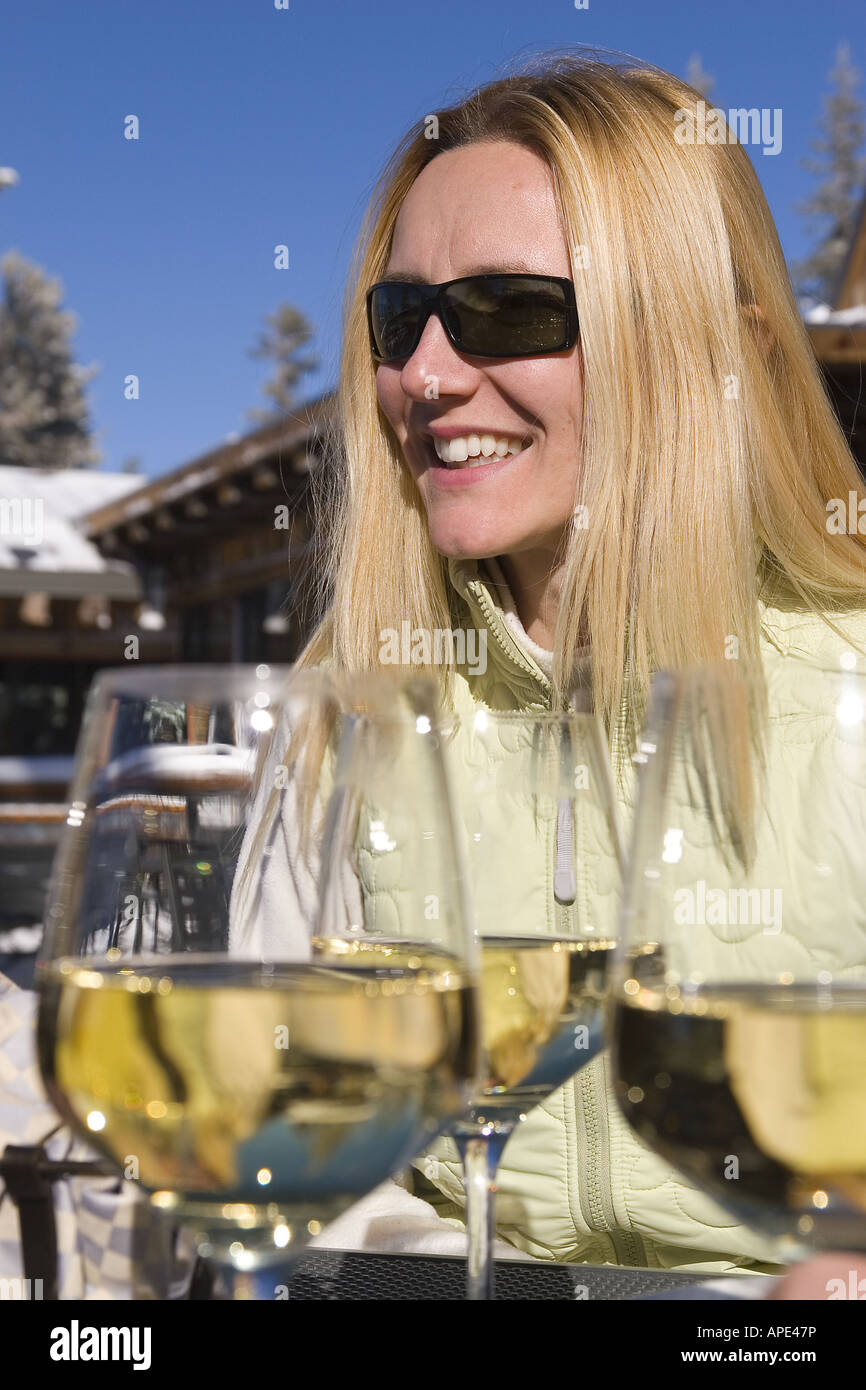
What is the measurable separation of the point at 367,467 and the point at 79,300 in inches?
1881

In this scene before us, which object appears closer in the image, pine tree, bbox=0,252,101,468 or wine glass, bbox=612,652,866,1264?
wine glass, bbox=612,652,866,1264

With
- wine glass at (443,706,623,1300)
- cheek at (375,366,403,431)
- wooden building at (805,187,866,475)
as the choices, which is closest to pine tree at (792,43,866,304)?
wooden building at (805,187,866,475)

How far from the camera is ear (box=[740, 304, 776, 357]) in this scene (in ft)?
7.00

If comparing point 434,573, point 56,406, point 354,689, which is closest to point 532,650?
point 434,573

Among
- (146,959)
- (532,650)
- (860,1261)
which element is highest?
(532,650)

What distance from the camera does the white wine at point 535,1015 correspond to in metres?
0.81

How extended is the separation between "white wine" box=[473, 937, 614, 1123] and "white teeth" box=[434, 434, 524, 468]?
1263 millimetres

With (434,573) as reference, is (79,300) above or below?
above

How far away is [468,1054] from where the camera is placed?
2.12ft

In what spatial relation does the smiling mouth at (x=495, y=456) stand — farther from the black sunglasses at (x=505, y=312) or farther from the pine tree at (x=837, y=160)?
the pine tree at (x=837, y=160)

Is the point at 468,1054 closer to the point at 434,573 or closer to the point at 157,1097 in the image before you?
the point at 157,1097

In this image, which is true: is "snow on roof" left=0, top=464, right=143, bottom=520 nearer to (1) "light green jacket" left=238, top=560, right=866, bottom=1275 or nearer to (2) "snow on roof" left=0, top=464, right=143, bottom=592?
(2) "snow on roof" left=0, top=464, right=143, bottom=592

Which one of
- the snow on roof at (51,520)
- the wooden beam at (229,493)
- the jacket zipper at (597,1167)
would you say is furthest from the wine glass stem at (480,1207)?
the snow on roof at (51,520)

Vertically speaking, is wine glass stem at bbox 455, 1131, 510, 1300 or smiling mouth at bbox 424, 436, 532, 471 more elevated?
smiling mouth at bbox 424, 436, 532, 471
